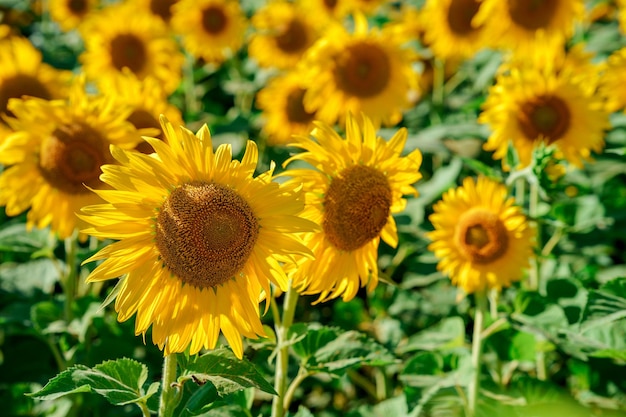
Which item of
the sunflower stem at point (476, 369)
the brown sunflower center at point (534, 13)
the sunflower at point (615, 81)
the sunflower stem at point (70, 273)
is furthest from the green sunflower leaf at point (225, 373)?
the brown sunflower center at point (534, 13)

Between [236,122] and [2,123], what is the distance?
114cm

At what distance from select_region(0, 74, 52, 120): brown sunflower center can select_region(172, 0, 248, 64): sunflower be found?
1438mm

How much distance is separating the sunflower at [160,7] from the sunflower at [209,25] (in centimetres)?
6

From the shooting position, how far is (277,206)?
163 cm

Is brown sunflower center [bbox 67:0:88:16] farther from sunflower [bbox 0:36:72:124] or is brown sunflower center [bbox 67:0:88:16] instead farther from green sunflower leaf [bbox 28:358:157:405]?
green sunflower leaf [bbox 28:358:157:405]

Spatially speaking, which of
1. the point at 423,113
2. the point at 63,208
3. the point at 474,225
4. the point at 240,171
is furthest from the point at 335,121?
the point at 240,171

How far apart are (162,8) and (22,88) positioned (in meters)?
1.65

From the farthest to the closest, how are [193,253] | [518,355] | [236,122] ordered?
1. [236,122]
2. [518,355]
3. [193,253]

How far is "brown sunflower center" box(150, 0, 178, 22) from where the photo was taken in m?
4.69

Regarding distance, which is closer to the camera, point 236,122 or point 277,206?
point 277,206

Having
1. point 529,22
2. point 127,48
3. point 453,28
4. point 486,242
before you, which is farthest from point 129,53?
point 486,242

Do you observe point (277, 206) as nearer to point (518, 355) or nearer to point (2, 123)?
point (518, 355)

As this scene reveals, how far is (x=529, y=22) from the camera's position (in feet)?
12.4

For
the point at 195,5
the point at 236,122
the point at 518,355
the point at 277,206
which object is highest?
the point at 195,5
